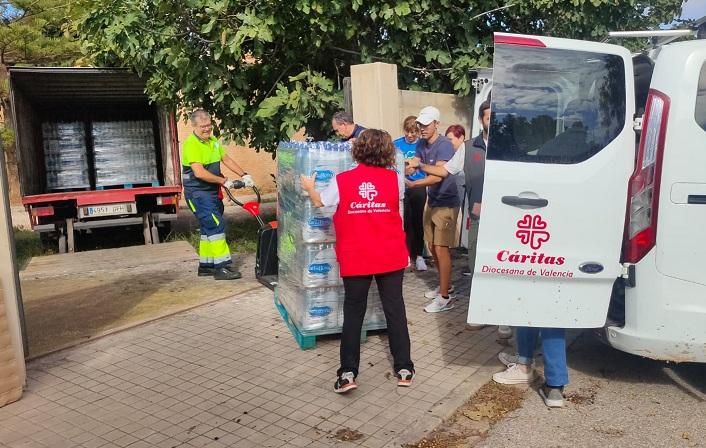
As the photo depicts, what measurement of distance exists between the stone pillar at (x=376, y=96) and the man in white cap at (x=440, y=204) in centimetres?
168

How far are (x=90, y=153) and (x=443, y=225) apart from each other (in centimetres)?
800

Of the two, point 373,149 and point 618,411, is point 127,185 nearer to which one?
point 373,149

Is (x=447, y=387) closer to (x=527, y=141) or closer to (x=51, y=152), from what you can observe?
(x=527, y=141)

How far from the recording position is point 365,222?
3898 mm

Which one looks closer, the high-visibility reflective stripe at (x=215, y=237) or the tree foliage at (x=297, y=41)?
the high-visibility reflective stripe at (x=215, y=237)

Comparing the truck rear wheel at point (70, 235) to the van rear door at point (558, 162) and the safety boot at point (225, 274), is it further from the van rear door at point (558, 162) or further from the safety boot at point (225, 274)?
A: the van rear door at point (558, 162)

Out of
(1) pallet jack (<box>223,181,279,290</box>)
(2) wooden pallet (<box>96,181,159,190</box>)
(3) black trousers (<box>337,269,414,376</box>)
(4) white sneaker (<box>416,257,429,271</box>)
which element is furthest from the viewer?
(2) wooden pallet (<box>96,181,159,190</box>)

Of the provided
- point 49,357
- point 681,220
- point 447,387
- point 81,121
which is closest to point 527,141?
point 681,220

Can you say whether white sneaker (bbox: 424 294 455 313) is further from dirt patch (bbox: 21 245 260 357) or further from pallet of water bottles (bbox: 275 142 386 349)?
dirt patch (bbox: 21 245 260 357)

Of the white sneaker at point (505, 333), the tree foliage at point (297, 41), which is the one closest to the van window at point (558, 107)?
the white sneaker at point (505, 333)

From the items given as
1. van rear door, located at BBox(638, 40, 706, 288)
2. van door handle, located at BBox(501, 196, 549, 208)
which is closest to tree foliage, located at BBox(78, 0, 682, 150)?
van door handle, located at BBox(501, 196, 549, 208)

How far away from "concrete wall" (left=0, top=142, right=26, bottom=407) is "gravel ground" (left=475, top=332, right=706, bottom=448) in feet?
9.51

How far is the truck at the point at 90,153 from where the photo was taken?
30.9ft

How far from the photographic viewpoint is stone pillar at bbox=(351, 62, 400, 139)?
23.7 ft
